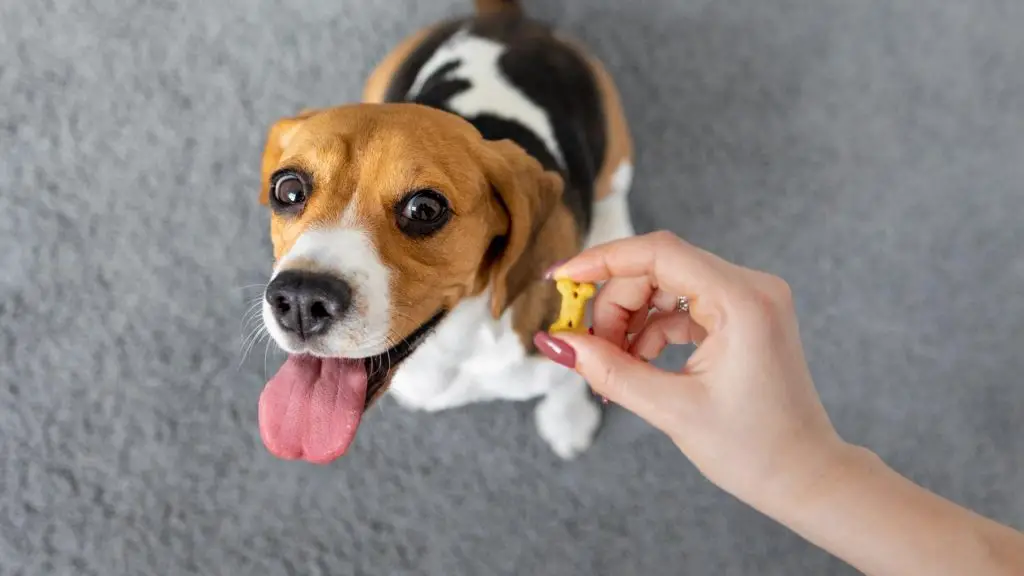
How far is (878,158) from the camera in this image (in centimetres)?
267

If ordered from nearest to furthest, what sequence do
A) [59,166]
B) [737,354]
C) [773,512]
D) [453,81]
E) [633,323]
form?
1. [737,354]
2. [773,512]
3. [633,323]
4. [453,81]
5. [59,166]

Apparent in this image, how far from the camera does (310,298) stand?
52.4 inches

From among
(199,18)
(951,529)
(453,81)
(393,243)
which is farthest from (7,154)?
(951,529)

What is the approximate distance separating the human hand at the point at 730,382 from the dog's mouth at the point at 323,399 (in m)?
0.44

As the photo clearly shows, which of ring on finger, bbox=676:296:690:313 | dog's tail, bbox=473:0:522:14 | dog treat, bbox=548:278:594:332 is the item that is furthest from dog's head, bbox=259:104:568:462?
dog's tail, bbox=473:0:522:14

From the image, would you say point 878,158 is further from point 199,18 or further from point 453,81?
point 199,18

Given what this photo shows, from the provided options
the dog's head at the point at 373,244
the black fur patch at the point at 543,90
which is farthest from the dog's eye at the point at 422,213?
the black fur patch at the point at 543,90

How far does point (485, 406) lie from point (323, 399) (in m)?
0.82

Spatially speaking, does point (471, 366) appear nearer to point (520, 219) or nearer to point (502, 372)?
point (502, 372)

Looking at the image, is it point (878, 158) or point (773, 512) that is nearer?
point (773, 512)

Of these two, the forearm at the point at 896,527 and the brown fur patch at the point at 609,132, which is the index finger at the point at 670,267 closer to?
the forearm at the point at 896,527

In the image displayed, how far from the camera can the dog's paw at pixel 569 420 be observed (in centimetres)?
230

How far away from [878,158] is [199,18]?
245cm

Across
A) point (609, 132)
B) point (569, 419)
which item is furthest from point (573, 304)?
point (609, 132)
